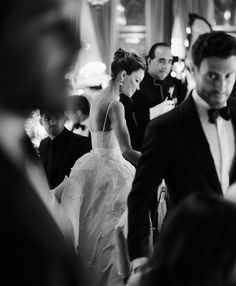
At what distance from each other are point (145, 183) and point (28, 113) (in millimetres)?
1456

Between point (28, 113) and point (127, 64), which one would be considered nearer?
point (28, 113)

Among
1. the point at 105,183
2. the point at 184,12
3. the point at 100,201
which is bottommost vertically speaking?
the point at 100,201

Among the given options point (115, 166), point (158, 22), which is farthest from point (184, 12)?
point (115, 166)

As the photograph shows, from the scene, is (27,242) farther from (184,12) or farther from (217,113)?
(184,12)

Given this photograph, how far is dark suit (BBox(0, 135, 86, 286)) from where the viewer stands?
0.99 m

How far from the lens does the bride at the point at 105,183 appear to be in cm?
438

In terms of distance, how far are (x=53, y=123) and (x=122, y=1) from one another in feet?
33.7

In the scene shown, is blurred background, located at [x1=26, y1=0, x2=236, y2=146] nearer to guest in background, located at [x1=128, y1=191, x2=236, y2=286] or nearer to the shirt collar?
the shirt collar

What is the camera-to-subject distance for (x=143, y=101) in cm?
567

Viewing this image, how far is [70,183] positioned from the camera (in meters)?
4.52

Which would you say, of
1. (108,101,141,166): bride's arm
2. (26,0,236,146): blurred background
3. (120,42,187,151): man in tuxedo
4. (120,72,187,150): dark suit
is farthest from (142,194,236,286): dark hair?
(26,0,236,146): blurred background

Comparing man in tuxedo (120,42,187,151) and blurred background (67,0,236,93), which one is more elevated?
blurred background (67,0,236,93)

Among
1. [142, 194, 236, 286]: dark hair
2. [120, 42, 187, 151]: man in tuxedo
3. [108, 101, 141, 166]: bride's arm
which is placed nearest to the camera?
[142, 194, 236, 286]: dark hair

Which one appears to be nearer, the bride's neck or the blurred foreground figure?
the blurred foreground figure
